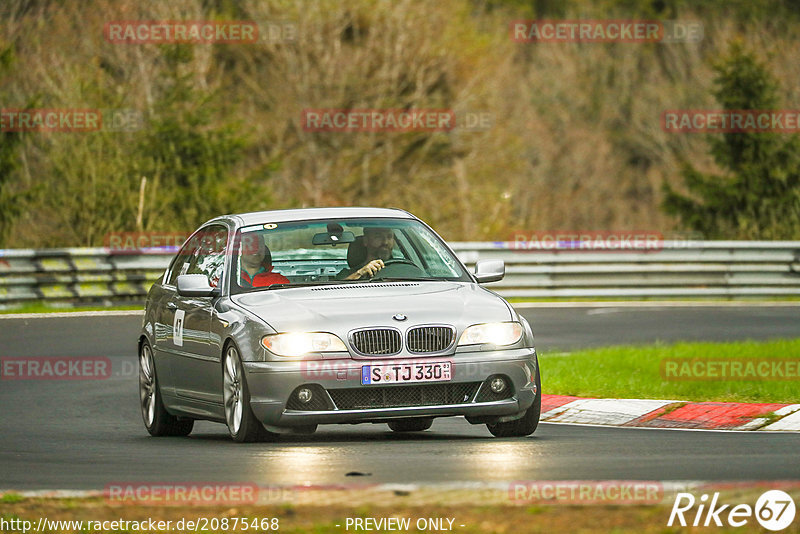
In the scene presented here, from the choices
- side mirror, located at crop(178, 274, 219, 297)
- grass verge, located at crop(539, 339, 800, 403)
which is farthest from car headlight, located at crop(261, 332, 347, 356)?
grass verge, located at crop(539, 339, 800, 403)

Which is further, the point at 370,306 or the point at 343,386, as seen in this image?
the point at 370,306

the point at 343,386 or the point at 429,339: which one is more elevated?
the point at 429,339

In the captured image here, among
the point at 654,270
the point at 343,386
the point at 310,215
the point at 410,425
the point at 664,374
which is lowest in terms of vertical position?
the point at 654,270

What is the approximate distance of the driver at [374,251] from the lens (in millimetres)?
11133

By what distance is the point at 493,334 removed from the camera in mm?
10203

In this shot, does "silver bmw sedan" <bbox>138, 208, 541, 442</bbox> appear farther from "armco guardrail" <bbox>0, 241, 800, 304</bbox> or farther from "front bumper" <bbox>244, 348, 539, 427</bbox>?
"armco guardrail" <bbox>0, 241, 800, 304</bbox>

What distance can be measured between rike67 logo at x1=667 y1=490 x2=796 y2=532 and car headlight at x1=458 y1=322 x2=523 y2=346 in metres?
3.44

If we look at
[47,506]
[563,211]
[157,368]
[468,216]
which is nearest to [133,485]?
[47,506]

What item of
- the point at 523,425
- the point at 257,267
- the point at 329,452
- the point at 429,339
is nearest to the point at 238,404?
the point at 329,452

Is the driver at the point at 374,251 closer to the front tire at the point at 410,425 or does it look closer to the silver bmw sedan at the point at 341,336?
the silver bmw sedan at the point at 341,336

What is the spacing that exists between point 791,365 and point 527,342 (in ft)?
17.2

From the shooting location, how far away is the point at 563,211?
184 feet

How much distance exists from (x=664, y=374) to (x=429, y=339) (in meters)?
Result: 5.03

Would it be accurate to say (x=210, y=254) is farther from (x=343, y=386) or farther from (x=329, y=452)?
(x=329, y=452)
